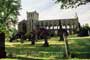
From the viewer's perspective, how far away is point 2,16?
7006 centimetres

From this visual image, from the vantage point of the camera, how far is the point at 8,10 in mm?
73188

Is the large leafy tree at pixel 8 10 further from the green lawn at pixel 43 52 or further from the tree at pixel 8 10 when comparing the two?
the green lawn at pixel 43 52

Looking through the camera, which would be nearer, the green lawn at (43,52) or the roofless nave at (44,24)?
the green lawn at (43,52)

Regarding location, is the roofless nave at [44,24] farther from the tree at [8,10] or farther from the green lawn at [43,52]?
the green lawn at [43,52]

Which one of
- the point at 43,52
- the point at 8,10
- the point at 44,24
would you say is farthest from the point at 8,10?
the point at 43,52

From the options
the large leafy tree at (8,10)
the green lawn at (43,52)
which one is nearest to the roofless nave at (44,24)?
the large leafy tree at (8,10)

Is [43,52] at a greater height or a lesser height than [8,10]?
lesser

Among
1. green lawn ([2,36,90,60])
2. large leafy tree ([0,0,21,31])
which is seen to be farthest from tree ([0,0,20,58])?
green lawn ([2,36,90,60])

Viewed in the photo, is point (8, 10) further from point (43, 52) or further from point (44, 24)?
point (43, 52)

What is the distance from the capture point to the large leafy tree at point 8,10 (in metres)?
69.5

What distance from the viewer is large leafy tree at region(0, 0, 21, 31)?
69544mm

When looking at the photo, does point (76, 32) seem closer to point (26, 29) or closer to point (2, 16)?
point (26, 29)

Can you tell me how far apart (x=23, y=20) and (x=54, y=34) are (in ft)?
36.8

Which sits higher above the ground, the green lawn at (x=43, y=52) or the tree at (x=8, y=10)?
the tree at (x=8, y=10)
